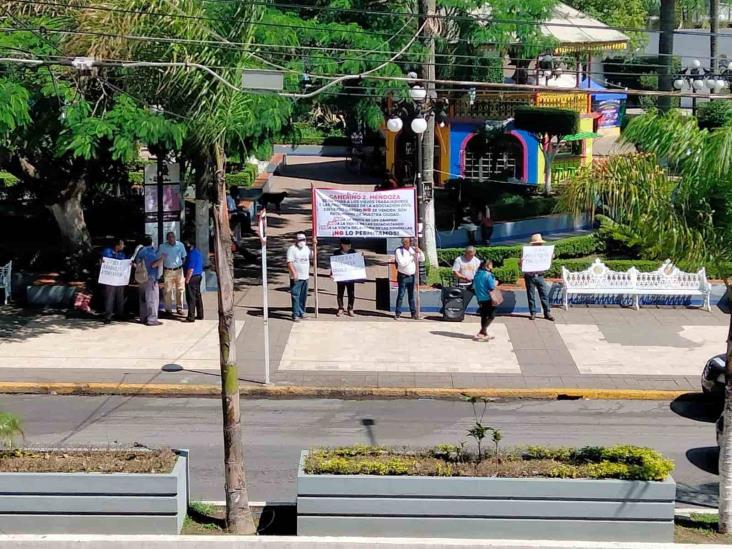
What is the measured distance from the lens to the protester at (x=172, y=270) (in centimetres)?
2045

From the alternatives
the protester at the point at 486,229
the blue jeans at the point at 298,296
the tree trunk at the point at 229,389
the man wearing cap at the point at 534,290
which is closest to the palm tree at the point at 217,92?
the tree trunk at the point at 229,389

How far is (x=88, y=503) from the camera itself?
9.38 meters

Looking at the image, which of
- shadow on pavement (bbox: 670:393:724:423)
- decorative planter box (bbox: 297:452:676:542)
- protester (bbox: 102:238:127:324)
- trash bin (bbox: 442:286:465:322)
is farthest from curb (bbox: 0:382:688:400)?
decorative planter box (bbox: 297:452:676:542)

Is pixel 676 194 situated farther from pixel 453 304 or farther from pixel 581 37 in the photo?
pixel 581 37

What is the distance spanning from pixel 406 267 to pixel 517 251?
3942mm

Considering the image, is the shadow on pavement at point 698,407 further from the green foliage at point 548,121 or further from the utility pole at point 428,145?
the green foliage at point 548,121

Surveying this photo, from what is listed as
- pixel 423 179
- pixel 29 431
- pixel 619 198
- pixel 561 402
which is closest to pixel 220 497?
pixel 29 431

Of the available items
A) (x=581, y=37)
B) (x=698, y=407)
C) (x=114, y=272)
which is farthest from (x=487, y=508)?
(x=581, y=37)

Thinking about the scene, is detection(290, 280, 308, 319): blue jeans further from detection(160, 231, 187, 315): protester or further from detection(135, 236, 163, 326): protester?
detection(135, 236, 163, 326): protester

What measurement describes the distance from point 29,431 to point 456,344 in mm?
7285

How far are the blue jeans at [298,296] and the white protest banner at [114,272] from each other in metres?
2.81

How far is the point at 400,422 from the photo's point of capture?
15.3 m

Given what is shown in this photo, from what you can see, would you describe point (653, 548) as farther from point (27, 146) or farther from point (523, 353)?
point (27, 146)

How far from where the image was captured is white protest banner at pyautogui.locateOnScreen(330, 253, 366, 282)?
20.7m
